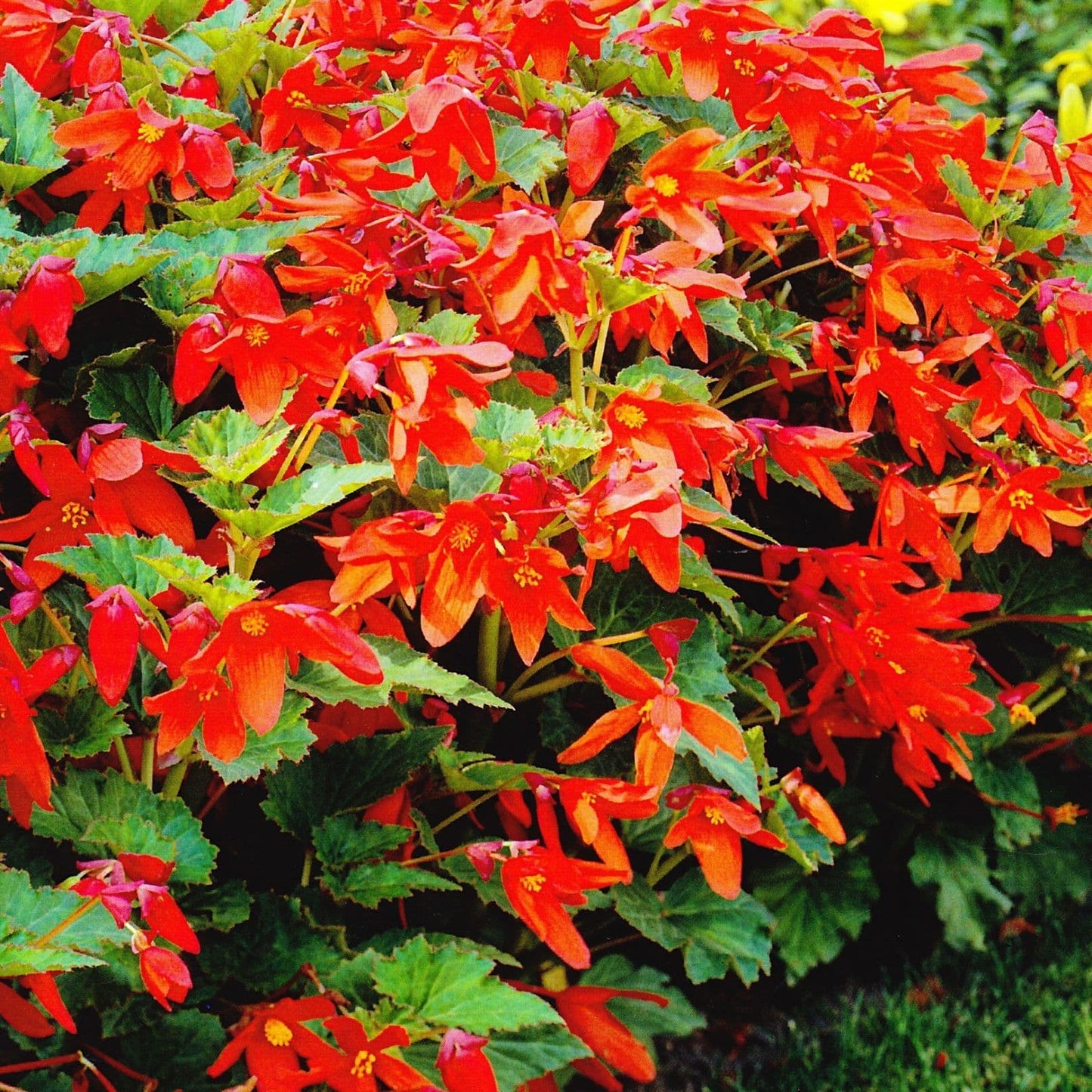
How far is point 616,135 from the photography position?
1349mm

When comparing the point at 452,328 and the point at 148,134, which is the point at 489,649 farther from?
the point at 148,134

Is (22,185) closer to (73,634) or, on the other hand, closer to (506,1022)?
(73,634)

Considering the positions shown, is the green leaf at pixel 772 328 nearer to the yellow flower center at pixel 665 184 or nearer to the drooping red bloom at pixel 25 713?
the yellow flower center at pixel 665 184

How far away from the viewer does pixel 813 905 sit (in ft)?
6.09

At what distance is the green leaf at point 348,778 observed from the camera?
3.97 feet

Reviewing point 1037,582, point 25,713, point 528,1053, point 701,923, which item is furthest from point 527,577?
point 1037,582

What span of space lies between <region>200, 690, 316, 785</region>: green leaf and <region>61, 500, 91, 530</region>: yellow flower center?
262mm

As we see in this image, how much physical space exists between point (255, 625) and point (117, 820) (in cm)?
29

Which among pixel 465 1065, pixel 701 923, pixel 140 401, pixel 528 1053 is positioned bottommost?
pixel 701 923

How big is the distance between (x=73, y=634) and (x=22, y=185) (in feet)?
1.64

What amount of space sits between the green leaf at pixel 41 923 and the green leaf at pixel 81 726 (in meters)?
0.12

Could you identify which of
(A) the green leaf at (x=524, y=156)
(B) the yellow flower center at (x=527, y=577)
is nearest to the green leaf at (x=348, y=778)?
(B) the yellow flower center at (x=527, y=577)

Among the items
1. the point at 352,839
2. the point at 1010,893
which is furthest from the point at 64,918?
the point at 1010,893

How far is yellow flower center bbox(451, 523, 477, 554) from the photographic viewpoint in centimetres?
100
